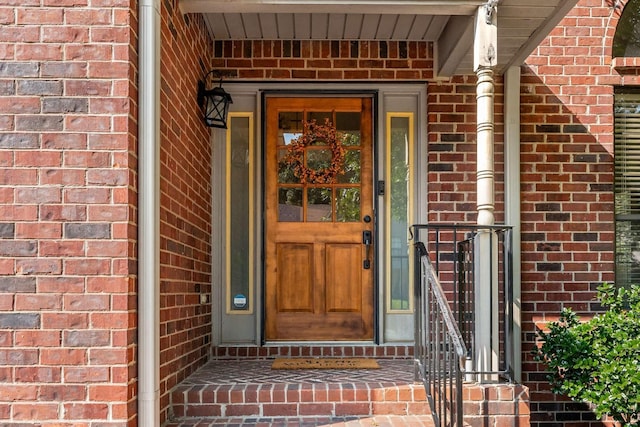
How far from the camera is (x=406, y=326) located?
4.65 metres

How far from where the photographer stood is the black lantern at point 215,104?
4.39 meters

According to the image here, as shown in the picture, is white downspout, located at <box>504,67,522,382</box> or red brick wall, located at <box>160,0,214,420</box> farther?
white downspout, located at <box>504,67,522,382</box>

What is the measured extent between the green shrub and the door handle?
139cm

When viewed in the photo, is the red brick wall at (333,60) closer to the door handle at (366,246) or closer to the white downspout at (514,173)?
the white downspout at (514,173)

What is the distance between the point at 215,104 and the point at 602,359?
308cm

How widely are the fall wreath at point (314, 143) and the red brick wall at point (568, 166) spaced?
55.8 inches

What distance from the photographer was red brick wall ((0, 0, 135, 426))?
108 inches

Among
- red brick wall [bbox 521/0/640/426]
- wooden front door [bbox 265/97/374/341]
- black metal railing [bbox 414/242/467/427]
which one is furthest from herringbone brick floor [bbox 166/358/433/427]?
red brick wall [bbox 521/0/640/426]

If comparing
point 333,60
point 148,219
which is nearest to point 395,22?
point 333,60

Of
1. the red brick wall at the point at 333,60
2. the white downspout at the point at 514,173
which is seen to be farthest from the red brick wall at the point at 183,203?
the white downspout at the point at 514,173

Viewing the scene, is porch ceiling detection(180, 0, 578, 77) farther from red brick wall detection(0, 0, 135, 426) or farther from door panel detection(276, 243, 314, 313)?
door panel detection(276, 243, 314, 313)

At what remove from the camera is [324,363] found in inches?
167

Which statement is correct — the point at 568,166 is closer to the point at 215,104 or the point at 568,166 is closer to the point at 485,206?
the point at 485,206

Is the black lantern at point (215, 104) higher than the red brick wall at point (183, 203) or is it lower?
higher
